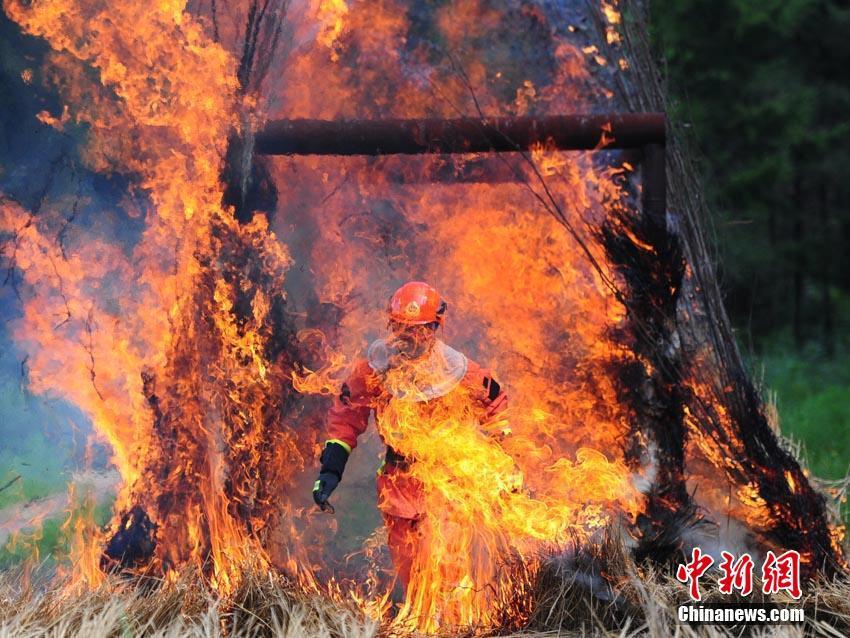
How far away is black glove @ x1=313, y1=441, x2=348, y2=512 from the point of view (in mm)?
4934

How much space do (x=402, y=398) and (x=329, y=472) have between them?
52cm

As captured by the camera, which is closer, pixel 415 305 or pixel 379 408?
pixel 415 305

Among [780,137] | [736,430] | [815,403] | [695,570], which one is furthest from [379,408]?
[780,137]

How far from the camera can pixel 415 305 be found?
16.7 feet

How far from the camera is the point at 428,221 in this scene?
286 inches

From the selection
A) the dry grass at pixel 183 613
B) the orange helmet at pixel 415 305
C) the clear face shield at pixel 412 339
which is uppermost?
the orange helmet at pixel 415 305

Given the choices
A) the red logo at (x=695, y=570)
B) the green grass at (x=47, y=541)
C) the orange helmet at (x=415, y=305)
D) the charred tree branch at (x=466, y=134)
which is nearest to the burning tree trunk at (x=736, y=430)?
the red logo at (x=695, y=570)

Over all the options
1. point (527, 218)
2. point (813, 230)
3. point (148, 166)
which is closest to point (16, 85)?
point (148, 166)

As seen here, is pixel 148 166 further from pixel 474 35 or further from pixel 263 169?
pixel 474 35

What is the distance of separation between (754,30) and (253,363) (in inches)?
557

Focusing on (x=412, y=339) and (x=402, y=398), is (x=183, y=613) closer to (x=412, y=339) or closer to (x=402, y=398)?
(x=402, y=398)

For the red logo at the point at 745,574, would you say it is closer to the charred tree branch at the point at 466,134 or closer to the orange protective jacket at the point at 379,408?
the orange protective jacket at the point at 379,408

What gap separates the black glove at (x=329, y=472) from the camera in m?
4.93

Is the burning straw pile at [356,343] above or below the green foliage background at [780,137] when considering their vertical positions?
above
